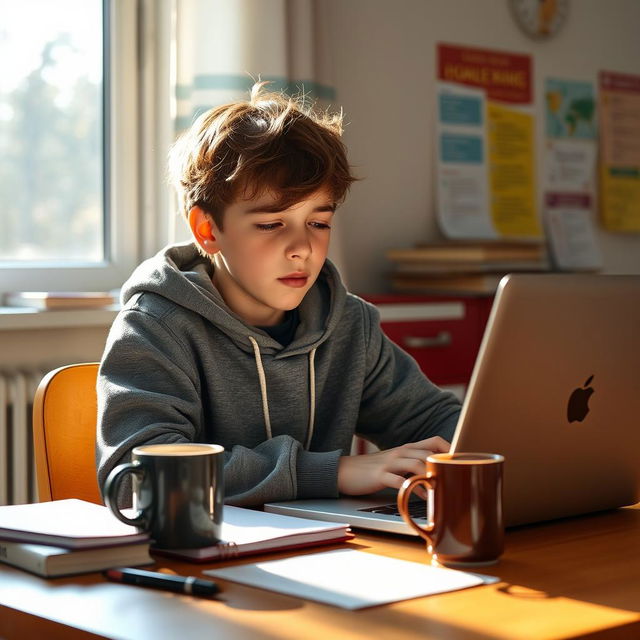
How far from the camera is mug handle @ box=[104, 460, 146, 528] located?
96 centimetres

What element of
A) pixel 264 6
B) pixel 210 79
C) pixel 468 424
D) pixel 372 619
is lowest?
pixel 372 619

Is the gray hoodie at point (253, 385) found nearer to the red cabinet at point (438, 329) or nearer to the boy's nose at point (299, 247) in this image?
the boy's nose at point (299, 247)

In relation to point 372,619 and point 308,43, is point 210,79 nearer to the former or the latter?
point 308,43

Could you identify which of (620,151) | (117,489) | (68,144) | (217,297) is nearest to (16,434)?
(68,144)

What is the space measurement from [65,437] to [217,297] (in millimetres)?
272

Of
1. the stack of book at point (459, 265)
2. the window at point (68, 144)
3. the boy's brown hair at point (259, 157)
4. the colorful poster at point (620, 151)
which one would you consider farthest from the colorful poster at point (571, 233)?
the boy's brown hair at point (259, 157)

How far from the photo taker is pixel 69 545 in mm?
915

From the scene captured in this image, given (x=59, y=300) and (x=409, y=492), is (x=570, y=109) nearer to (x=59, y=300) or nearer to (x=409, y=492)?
(x=59, y=300)

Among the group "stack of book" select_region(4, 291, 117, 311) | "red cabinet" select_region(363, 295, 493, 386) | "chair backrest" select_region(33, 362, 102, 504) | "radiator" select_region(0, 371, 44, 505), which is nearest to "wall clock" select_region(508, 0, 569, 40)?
"red cabinet" select_region(363, 295, 493, 386)

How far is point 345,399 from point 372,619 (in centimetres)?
79

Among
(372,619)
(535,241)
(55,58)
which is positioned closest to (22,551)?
(372,619)

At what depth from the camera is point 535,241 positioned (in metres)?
3.30

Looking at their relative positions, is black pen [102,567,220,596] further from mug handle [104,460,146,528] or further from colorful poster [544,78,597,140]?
colorful poster [544,78,597,140]

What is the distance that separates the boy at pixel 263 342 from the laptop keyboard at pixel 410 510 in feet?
0.13
